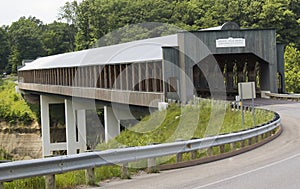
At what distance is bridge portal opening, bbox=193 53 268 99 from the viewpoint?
122 feet

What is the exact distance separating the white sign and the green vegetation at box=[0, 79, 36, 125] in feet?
104

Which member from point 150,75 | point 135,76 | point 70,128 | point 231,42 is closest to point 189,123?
point 150,75

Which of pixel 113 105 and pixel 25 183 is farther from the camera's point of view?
pixel 113 105

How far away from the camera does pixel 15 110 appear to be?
58.8 meters

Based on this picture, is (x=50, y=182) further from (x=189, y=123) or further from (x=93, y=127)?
(x=93, y=127)

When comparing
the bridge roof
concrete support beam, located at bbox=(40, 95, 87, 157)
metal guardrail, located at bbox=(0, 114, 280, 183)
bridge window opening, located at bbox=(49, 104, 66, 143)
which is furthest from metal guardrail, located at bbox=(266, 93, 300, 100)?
bridge window opening, located at bbox=(49, 104, 66, 143)

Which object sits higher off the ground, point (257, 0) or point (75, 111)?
point (257, 0)

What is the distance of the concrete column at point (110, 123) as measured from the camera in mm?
35812

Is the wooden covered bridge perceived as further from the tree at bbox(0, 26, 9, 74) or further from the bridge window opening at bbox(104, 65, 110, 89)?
the tree at bbox(0, 26, 9, 74)

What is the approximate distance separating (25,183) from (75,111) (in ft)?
126

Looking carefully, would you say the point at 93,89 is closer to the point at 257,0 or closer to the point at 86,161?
the point at 86,161

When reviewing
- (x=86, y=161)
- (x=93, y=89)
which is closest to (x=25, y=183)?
(x=86, y=161)

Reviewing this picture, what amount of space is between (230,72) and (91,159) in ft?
115

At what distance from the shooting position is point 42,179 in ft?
29.9
